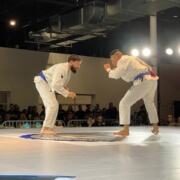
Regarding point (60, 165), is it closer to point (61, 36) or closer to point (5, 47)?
point (61, 36)

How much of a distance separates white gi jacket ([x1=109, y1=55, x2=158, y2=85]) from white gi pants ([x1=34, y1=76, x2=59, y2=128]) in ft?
2.93

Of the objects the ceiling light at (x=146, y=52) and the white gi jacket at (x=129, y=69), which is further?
the ceiling light at (x=146, y=52)

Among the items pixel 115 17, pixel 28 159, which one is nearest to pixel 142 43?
pixel 115 17

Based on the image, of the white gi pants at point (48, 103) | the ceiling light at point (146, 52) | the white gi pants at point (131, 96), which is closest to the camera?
the white gi pants at point (131, 96)

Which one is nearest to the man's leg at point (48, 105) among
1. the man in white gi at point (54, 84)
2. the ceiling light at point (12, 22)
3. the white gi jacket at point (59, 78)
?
the man in white gi at point (54, 84)

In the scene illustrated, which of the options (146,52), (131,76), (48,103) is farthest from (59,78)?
(146,52)

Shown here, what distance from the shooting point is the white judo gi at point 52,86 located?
4871 mm

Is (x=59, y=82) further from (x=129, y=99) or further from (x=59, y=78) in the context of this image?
(x=129, y=99)

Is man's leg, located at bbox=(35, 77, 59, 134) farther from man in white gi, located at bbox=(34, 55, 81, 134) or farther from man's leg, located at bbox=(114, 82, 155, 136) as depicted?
man's leg, located at bbox=(114, 82, 155, 136)

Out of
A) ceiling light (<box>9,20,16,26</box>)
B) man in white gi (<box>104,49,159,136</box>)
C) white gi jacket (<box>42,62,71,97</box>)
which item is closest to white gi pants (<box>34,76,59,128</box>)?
white gi jacket (<box>42,62,71,97</box>)

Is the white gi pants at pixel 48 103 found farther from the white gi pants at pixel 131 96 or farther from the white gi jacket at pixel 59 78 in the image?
the white gi pants at pixel 131 96

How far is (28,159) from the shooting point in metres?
2.64

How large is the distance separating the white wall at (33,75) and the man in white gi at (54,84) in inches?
299

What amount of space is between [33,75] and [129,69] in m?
8.74
